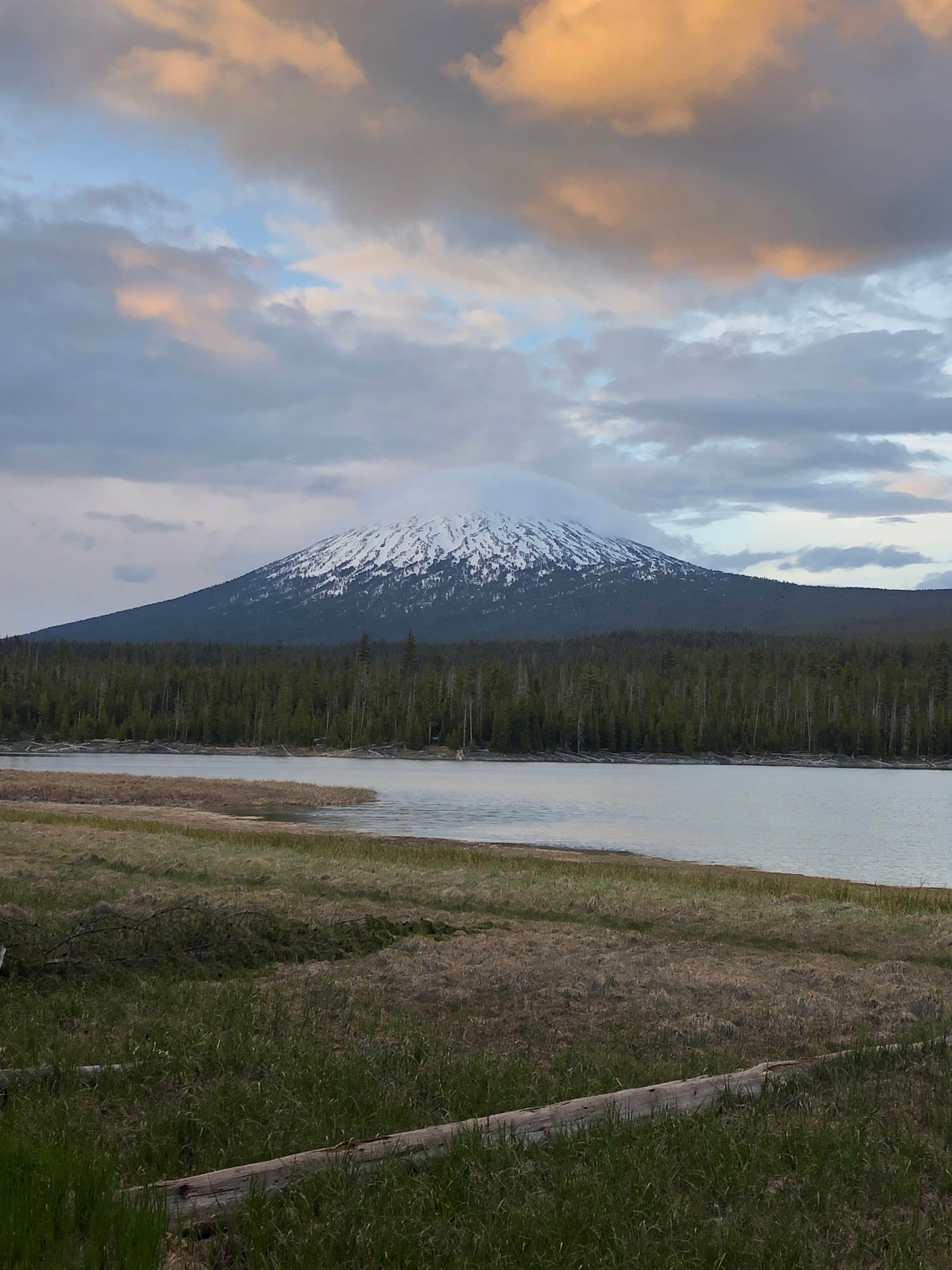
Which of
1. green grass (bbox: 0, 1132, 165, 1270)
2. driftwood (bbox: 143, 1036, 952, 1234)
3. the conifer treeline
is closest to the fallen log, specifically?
driftwood (bbox: 143, 1036, 952, 1234)

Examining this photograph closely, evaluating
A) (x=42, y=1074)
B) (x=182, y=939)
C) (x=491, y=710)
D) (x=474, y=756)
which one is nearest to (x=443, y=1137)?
(x=42, y=1074)

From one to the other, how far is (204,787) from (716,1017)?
→ 63103 mm

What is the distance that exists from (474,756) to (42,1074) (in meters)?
147

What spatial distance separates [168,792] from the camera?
68.2 metres

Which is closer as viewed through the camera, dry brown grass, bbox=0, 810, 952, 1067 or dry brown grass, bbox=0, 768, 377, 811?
Answer: dry brown grass, bbox=0, 810, 952, 1067

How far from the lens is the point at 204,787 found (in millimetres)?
72000

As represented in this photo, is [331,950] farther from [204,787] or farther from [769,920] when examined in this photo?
[204,787]

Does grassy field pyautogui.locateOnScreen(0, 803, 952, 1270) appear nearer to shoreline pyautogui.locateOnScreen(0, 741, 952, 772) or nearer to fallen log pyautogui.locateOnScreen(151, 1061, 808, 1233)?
fallen log pyautogui.locateOnScreen(151, 1061, 808, 1233)

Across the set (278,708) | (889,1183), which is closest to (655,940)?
(889,1183)

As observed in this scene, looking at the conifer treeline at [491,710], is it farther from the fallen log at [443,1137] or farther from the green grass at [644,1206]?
the green grass at [644,1206]

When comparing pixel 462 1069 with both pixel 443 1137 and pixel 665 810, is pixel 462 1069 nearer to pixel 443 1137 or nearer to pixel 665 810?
pixel 443 1137

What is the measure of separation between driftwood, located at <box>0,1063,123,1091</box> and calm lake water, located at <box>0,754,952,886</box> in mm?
35437

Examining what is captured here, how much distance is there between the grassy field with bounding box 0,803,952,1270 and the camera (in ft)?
22.2

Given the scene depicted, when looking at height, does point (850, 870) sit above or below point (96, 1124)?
below
